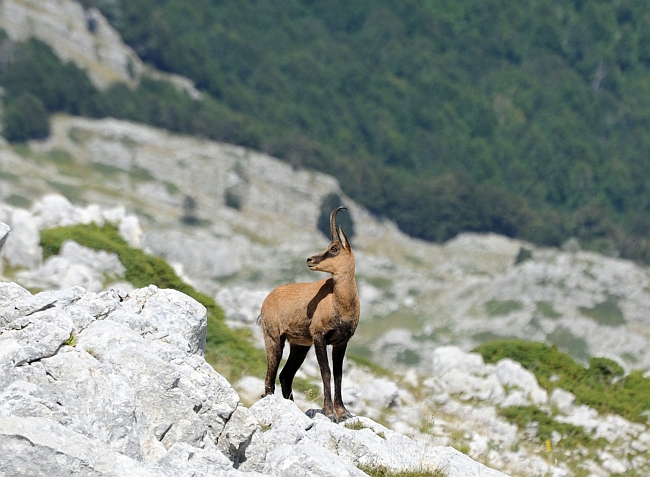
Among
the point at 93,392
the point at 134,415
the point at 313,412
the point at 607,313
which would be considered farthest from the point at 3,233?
the point at 607,313

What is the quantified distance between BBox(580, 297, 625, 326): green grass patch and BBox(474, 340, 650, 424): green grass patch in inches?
2373

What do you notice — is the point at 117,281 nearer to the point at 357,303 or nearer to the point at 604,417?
the point at 604,417

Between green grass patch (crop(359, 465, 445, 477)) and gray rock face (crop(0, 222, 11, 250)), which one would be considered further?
gray rock face (crop(0, 222, 11, 250))

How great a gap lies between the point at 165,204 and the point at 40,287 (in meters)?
113

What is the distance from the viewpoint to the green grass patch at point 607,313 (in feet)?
Result: 298

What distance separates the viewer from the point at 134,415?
42.3ft

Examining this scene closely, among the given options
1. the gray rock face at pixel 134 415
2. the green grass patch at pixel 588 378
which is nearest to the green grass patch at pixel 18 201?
the green grass patch at pixel 588 378

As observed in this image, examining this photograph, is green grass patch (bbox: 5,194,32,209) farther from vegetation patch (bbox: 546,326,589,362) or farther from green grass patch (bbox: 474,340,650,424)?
green grass patch (bbox: 474,340,650,424)

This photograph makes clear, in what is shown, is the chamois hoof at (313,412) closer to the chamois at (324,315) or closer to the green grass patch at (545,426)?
the chamois at (324,315)

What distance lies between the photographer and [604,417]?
87.4 ft

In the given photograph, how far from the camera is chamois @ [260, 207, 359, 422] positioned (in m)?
17.0

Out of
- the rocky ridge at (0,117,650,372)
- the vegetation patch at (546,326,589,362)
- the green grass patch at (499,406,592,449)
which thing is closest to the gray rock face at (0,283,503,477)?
the green grass patch at (499,406,592,449)

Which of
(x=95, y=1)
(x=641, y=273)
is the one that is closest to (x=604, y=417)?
(x=641, y=273)

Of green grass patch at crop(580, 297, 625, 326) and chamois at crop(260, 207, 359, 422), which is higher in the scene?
green grass patch at crop(580, 297, 625, 326)
